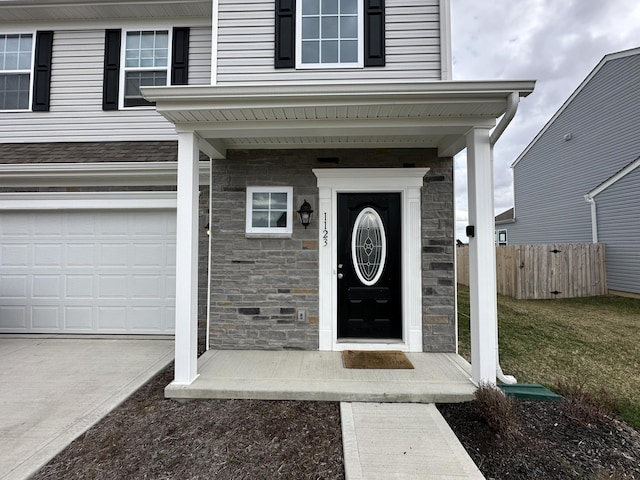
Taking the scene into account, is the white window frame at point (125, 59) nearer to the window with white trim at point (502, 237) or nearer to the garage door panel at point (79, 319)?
the garage door panel at point (79, 319)

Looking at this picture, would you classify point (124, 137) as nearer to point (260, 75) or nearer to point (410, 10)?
point (260, 75)

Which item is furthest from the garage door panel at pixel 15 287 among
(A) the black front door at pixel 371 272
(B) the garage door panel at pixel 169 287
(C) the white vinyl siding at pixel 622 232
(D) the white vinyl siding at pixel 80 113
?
(C) the white vinyl siding at pixel 622 232

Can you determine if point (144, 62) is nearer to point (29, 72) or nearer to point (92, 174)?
point (29, 72)

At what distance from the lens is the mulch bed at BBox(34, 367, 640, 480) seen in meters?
2.17

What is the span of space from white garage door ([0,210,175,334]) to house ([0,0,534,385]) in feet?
0.08

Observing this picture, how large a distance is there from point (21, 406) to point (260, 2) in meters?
5.27

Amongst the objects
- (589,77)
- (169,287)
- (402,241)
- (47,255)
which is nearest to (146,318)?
(169,287)

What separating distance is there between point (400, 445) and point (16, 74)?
313 inches

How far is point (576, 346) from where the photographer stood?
4.78 metres

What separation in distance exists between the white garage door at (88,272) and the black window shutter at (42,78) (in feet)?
6.36

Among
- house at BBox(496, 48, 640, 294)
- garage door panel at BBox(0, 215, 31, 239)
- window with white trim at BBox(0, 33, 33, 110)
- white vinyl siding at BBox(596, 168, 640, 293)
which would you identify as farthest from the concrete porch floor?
house at BBox(496, 48, 640, 294)

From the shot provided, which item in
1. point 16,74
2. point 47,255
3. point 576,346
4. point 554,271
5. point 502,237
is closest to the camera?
point 576,346

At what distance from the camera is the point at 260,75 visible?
4.36m

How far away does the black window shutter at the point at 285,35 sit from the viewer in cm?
432
